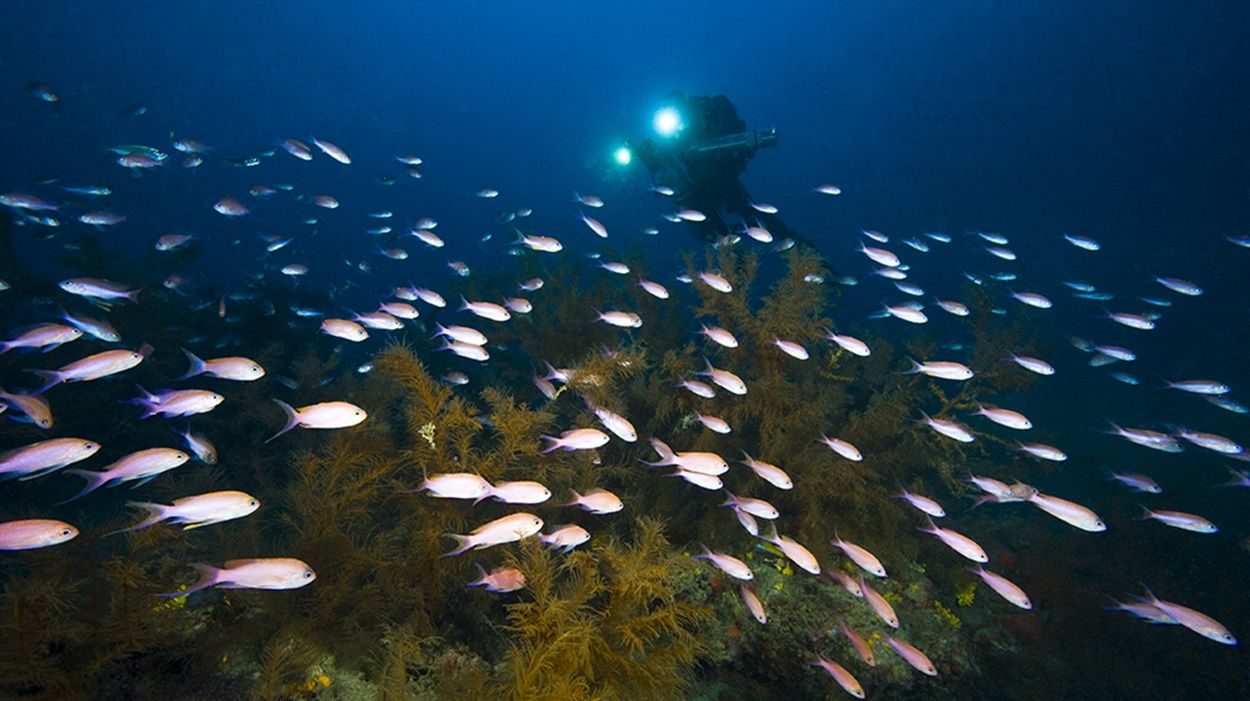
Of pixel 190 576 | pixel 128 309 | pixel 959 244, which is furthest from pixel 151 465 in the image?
pixel 959 244

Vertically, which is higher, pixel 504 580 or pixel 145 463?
pixel 145 463

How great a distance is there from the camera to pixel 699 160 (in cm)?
1344

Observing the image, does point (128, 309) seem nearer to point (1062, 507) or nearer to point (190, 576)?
point (190, 576)

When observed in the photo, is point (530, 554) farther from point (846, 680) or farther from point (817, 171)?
point (817, 171)

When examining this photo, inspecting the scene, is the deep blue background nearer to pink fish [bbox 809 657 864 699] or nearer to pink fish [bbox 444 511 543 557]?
pink fish [bbox 444 511 543 557]

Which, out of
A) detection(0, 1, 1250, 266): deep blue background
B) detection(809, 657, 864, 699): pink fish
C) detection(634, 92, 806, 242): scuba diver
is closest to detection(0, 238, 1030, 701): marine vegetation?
detection(809, 657, 864, 699): pink fish

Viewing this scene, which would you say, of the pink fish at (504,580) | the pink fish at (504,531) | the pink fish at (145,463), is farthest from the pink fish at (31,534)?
the pink fish at (504,580)

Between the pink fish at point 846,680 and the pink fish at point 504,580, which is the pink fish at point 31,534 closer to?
the pink fish at point 504,580

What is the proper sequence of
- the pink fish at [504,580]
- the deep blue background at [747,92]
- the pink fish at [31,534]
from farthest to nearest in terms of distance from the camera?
1. the deep blue background at [747,92]
2. the pink fish at [504,580]
3. the pink fish at [31,534]

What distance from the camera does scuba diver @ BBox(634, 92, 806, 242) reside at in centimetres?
1356

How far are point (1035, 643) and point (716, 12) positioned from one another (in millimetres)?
144200

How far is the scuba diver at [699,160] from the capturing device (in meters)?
13.6

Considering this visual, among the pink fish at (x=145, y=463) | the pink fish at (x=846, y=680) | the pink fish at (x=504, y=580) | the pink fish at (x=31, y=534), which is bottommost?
the pink fish at (x=846, y=680)

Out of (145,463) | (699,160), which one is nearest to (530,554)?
(145,463)
